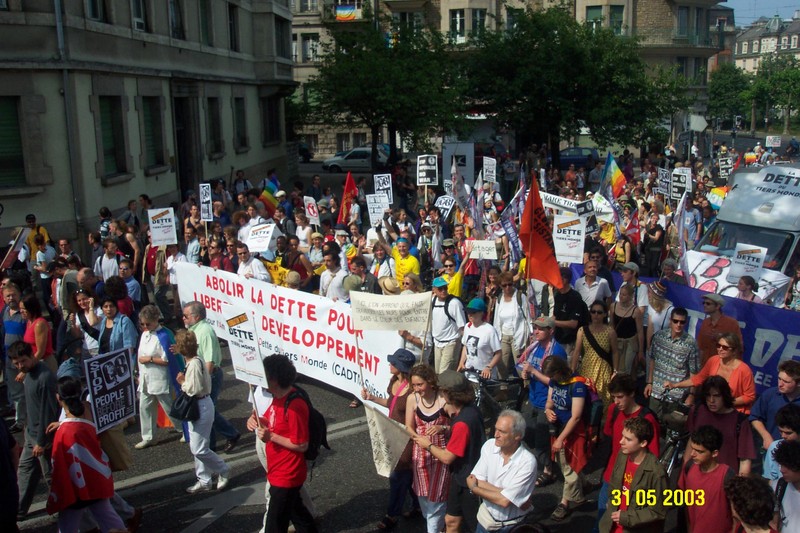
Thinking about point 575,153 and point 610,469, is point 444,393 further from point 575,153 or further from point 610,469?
point 575,153

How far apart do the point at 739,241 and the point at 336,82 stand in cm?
1948

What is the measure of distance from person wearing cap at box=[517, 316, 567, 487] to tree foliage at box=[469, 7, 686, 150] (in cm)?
2415

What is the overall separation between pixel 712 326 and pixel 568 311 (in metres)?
1.54

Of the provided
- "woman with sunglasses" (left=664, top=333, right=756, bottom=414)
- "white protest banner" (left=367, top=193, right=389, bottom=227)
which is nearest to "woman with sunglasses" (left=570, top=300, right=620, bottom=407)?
"woman with sunglasses" (left=664, top=333, right=756, bottom=414)

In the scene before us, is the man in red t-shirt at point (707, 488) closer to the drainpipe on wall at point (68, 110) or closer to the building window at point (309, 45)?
the drainpipe on wall at point (68, 110)

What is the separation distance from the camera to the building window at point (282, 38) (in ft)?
103

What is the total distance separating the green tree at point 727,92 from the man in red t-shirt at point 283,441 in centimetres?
8226

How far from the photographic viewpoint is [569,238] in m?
10.2

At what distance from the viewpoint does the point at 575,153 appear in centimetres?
3566

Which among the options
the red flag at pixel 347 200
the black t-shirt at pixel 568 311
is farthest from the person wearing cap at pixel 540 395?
the red flag at pixel 347 200

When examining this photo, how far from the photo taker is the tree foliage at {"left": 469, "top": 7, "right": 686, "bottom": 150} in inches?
1190

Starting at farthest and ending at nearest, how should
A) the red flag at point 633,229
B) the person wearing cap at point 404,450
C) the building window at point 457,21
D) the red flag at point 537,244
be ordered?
1. the building window at point 457,21
2. the red flag at point 633,229
3. the red flag at point 537,244
4. the person wearing cap at point 404,450

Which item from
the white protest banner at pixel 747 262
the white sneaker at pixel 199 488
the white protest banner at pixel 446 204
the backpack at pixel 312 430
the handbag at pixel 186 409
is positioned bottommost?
the white sneaker at pixel 199 488

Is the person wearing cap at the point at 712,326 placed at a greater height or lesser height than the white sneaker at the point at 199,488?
greater
